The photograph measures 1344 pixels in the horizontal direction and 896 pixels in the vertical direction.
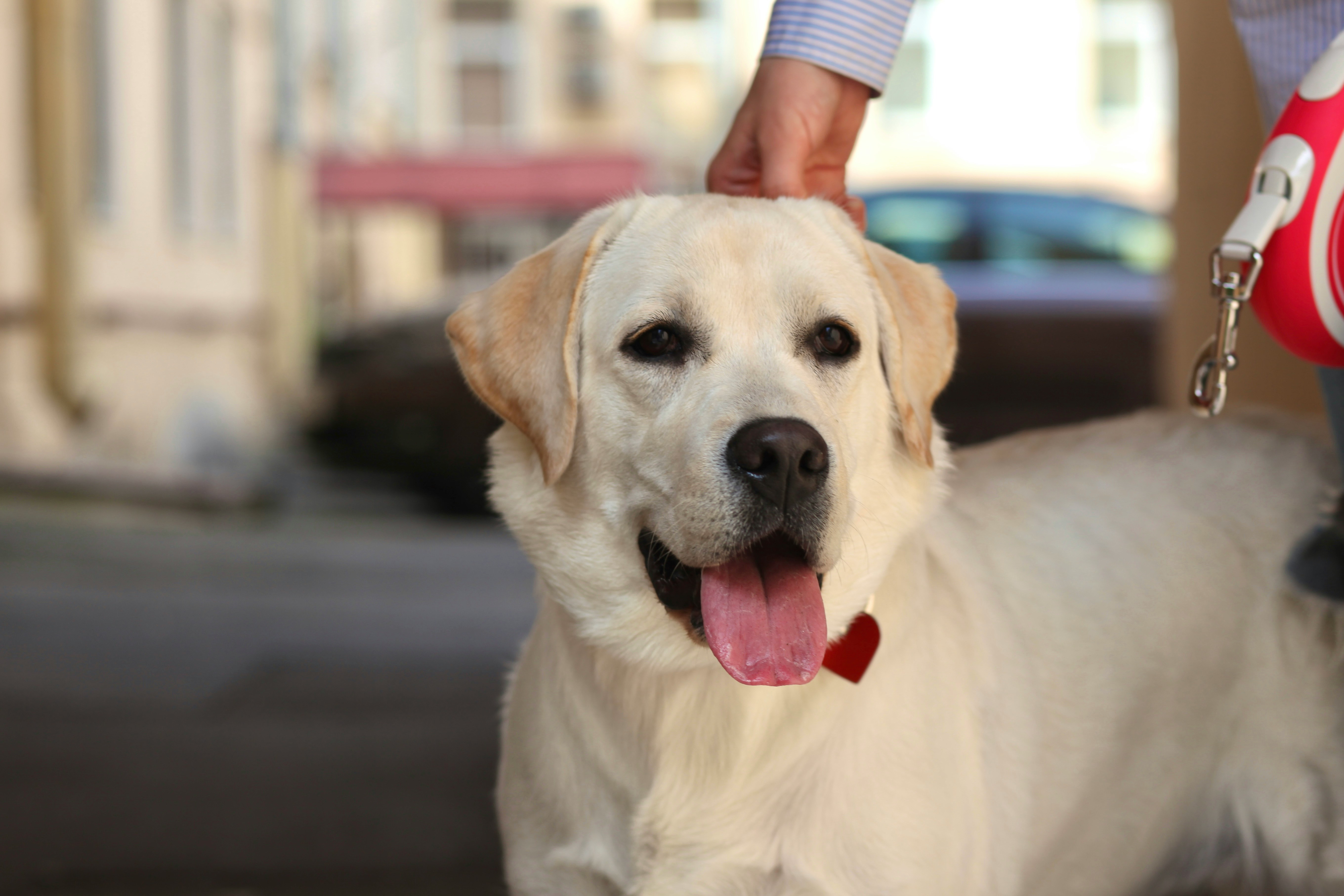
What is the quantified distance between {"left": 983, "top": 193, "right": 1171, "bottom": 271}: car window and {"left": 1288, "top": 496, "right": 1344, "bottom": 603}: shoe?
19.8 ft

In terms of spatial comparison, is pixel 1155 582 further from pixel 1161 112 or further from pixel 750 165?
pixel 1161 112

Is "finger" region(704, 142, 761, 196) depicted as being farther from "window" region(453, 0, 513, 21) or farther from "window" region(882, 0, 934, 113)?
"window" region(453, 0, 513, 21)

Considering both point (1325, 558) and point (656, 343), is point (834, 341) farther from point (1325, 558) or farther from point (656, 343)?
point (1325, 558)

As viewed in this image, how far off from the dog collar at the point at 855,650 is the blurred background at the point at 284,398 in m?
1.52

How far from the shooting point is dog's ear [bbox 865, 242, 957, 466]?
7.64ft

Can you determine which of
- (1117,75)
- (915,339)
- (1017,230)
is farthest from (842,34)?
(1117,75)

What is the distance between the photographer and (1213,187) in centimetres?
401

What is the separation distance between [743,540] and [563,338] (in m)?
0.50

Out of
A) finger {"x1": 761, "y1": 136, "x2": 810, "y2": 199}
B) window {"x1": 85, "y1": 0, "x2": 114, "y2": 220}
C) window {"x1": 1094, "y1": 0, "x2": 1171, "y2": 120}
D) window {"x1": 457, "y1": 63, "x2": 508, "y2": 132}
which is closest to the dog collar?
finger {"x1": 761, "y1": 136, "x2": 810, "y2": 199}

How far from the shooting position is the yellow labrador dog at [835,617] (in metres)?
2.08

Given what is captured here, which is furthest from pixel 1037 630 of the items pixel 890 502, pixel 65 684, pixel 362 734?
pixel 65 684

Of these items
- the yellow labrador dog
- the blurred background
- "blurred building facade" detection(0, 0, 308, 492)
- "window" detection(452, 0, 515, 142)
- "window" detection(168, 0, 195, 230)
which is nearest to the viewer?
the yellow labrador dog

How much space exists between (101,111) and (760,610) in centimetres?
1132

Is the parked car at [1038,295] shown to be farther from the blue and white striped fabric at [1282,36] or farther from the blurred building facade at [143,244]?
the blue and white striped fabric at [1282,36]
